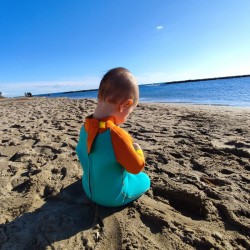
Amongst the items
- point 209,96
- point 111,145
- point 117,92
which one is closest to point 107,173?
point 111,145

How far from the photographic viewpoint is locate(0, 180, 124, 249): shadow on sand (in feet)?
6.05

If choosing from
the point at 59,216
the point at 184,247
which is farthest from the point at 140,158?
the point at 59,216

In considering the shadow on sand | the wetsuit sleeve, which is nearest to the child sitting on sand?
the wetsuit sleeve

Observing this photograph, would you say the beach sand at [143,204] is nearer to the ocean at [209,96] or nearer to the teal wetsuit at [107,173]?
the teal wetsuit at [107,173]

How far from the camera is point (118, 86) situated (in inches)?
73.7

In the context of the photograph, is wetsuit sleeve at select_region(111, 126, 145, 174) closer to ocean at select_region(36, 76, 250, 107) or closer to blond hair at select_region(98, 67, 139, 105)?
blond hair at select_region(98, 67, 139, 105)

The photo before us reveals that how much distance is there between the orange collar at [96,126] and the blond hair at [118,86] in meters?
0.15

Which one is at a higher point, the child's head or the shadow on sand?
the child's head

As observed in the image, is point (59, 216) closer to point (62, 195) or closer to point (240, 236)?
point (62, 195)

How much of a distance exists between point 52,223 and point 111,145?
812 millimetres

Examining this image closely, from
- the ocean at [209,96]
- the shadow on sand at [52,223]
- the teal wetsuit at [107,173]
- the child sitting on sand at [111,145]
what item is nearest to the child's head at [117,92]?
the child sitting on sand at [111,145]

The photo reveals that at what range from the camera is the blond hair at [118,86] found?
6.14ft

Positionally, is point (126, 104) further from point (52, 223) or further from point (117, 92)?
point (52, 223)

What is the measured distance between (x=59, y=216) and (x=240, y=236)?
56.7 inches
